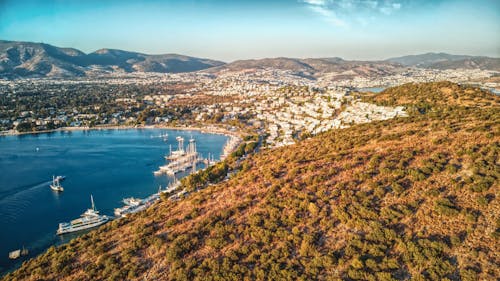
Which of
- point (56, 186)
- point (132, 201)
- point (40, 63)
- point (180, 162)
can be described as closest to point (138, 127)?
point (180, 162)

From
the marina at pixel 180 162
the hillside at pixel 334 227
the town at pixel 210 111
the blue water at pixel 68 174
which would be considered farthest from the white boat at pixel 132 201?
the town at pixel 210 111

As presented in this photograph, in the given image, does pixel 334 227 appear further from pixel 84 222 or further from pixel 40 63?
pixel 40 63

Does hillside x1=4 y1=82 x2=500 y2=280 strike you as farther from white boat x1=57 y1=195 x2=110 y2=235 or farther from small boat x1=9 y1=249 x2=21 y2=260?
white boat x1=57 y1=195 x2=110 y2=235

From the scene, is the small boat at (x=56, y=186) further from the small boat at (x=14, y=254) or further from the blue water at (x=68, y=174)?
the small boat at (x=14, y=254)

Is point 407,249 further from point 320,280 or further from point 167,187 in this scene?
point 167,187

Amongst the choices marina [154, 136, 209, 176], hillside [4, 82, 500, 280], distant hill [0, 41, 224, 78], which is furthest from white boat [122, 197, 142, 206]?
distant hill [0, 41, 224, 78]
